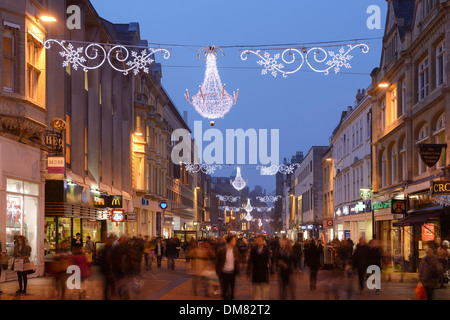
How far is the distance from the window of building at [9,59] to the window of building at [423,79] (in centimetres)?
1844

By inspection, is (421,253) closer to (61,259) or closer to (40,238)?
(40,238)

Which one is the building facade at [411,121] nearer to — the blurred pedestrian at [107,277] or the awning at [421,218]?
the awning at [421,218]

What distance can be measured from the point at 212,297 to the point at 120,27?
38455mm

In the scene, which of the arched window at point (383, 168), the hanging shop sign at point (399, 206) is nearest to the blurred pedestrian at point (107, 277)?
the hanging shop sign at point (399, 206)

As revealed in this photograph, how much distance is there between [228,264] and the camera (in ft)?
57.6

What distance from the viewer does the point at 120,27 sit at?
55.1m

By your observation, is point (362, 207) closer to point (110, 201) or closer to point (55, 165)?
point (110, 201)

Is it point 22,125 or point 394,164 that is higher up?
point 22,125

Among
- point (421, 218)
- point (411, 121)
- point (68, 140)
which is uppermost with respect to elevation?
point (411, 121)

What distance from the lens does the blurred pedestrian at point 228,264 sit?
57.3 ft

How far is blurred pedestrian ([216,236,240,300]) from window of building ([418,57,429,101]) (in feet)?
58.5

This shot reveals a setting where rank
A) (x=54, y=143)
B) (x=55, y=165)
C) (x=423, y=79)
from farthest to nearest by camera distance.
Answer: (x=423, y=79) → (x=54, y=143) → (x=55, y=165)

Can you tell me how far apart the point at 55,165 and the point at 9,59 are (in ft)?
16.1

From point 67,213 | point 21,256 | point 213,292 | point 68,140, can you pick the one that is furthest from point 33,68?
point 213,292
